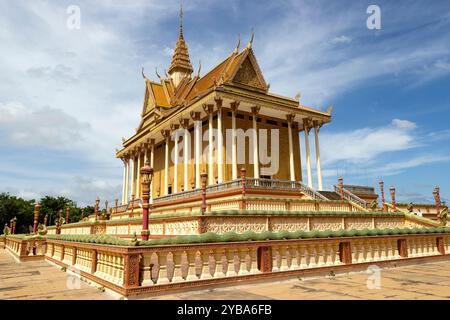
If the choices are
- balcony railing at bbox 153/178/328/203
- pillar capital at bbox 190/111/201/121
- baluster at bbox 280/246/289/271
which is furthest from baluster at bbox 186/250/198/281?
pillar capital at bbox 190/111/201/121

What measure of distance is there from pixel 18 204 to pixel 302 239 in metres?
70.3

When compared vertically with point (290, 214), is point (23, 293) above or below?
below

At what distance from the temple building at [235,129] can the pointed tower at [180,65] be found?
30.6ft

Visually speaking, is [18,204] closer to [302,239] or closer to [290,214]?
[290,214]

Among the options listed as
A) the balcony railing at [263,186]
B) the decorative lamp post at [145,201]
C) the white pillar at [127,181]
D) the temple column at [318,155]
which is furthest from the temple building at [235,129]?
the decorative lamp post at [145,201]

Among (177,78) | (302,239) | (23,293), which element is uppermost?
(177,78)

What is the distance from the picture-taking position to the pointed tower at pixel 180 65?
148 ft

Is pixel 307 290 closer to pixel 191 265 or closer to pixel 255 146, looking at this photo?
pixel 191 265

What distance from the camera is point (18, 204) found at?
64938 mm

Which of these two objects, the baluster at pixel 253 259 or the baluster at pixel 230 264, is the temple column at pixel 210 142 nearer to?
the baluster at pixel 253 259

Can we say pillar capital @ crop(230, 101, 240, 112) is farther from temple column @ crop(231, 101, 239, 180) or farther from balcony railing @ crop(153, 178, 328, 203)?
balcony railing @ crop(153, 178, 328, 203)

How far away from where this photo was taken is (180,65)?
45.3m

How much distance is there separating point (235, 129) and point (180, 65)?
22.0m
